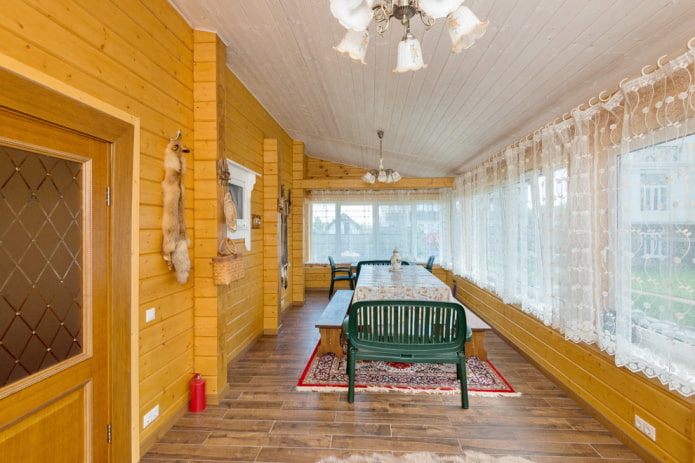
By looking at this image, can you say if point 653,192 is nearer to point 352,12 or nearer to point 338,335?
point 352,12

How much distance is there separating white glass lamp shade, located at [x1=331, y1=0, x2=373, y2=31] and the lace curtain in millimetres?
1574

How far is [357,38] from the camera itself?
1322 mm

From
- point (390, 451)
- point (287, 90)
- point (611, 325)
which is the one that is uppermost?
point (287, 90)

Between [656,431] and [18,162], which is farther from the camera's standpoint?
[656,431]

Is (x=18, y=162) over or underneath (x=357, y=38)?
underneath

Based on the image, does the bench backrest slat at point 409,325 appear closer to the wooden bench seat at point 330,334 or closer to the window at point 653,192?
the wooden bench seat at point 330,334

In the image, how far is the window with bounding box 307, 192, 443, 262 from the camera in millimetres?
7270

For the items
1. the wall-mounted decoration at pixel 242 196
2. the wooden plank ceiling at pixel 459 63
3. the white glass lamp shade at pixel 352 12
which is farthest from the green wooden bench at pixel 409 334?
the white glass lamp shade at pixel 352 12

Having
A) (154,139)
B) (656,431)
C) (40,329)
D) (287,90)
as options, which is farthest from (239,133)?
(656,431)

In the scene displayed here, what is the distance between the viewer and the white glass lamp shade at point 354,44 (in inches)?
51.6

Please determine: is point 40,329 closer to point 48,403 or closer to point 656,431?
point 48,403

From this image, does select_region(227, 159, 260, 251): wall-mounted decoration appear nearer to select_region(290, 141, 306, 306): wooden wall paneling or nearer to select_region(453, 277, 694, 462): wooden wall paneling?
select_region(290, 141, 306, 306): wooden wall paneling

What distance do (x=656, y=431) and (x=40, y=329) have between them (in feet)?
10.6

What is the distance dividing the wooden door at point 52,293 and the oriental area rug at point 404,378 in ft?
5.19
